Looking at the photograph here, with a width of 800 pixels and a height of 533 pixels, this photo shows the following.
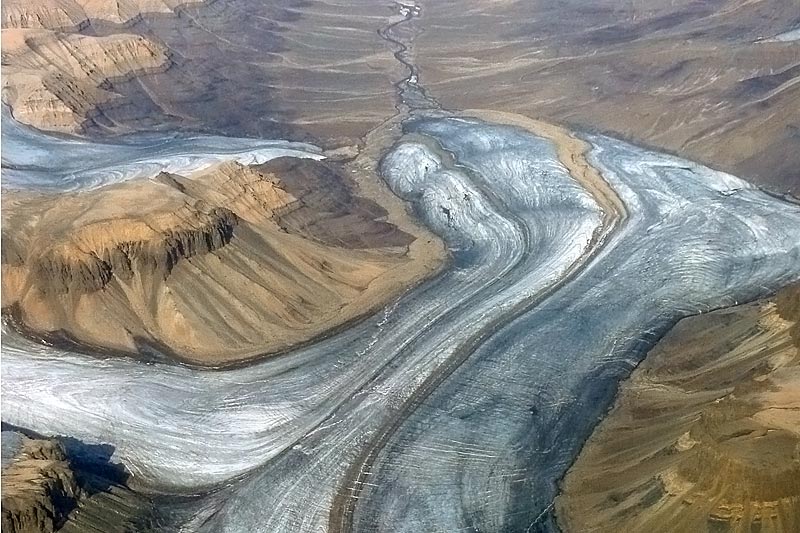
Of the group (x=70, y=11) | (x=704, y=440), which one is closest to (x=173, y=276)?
(x=704, y=440)

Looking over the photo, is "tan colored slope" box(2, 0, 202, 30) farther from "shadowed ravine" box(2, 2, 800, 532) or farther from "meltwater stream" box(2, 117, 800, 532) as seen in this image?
"meltwater stream" box(2, 117, 800, 532)

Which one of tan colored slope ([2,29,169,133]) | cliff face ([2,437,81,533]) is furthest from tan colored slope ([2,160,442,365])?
tan colored slope ([2,29,169,133])

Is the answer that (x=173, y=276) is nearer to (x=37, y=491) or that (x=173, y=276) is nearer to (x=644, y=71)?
(x=37, y=491)

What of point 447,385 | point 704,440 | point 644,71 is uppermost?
point 644,71

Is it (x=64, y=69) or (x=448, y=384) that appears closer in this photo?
(x=448, y=384)

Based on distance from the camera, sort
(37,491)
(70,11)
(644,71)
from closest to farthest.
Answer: (37,491), (644,71), (70,11)

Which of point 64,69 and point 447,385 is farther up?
point 64,69

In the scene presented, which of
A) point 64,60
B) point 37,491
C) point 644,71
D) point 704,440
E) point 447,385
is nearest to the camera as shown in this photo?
point 37,491

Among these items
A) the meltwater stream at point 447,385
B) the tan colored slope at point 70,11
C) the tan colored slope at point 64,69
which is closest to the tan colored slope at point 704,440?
the meltwater stream at point 447,385
